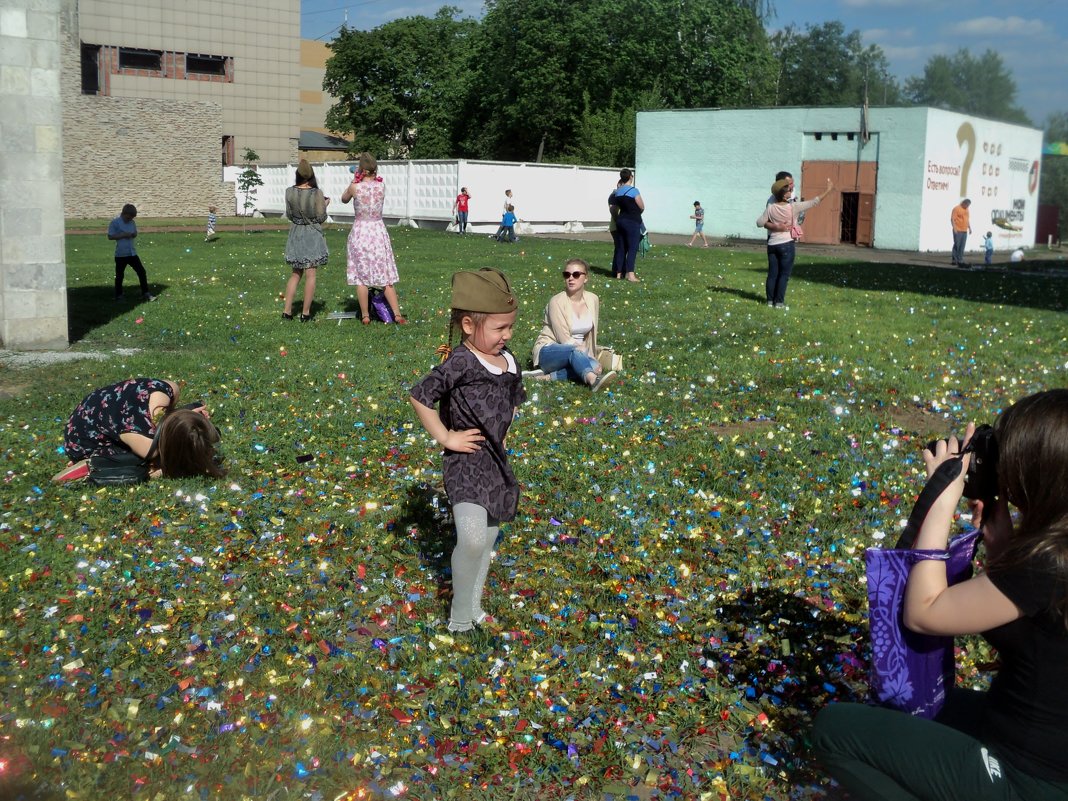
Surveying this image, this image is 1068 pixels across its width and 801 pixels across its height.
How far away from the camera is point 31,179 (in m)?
12.0

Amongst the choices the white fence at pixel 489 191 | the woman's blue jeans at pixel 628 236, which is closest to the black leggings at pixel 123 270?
the woman's blue jeans at pixel 628 236

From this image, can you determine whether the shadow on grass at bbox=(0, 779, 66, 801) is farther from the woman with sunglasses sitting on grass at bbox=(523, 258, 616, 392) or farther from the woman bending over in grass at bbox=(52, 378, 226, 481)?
the woman with sunglasses sitting on grass at bbox=(523, 258, 616, 392)

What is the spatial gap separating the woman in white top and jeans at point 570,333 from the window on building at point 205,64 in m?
73.4

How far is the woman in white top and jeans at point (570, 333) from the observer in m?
9.94

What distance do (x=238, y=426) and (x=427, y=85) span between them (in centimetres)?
7424

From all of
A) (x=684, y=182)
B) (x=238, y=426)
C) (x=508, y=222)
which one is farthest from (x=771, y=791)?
(x=684, y=182)

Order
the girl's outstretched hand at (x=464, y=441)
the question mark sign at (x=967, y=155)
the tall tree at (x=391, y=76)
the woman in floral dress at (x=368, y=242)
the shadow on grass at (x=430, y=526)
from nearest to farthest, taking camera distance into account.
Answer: the girl's outstretched hand at (x=464, y=441)
the shadow on grass at (x=430, y=526)
the woman in floral dress at (x=368, y=242)
the question mark sign at (x=967, y=155)
the tall tree at (x=391, y=76)

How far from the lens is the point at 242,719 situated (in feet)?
13.3

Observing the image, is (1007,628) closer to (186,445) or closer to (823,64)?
(186,445)

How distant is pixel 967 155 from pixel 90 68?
57993mm

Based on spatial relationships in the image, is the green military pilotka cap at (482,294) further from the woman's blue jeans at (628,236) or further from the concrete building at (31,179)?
the woman's blue jeans at (628,236)

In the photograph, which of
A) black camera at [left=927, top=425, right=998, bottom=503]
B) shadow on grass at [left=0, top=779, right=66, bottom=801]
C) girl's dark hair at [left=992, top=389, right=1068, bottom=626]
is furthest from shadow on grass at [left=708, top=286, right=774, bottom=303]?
shadow on grass at [left=0, top=779, right=66, bottom=801]

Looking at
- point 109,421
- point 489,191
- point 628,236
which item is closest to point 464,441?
point 109,421

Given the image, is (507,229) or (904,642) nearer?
(904,642)
